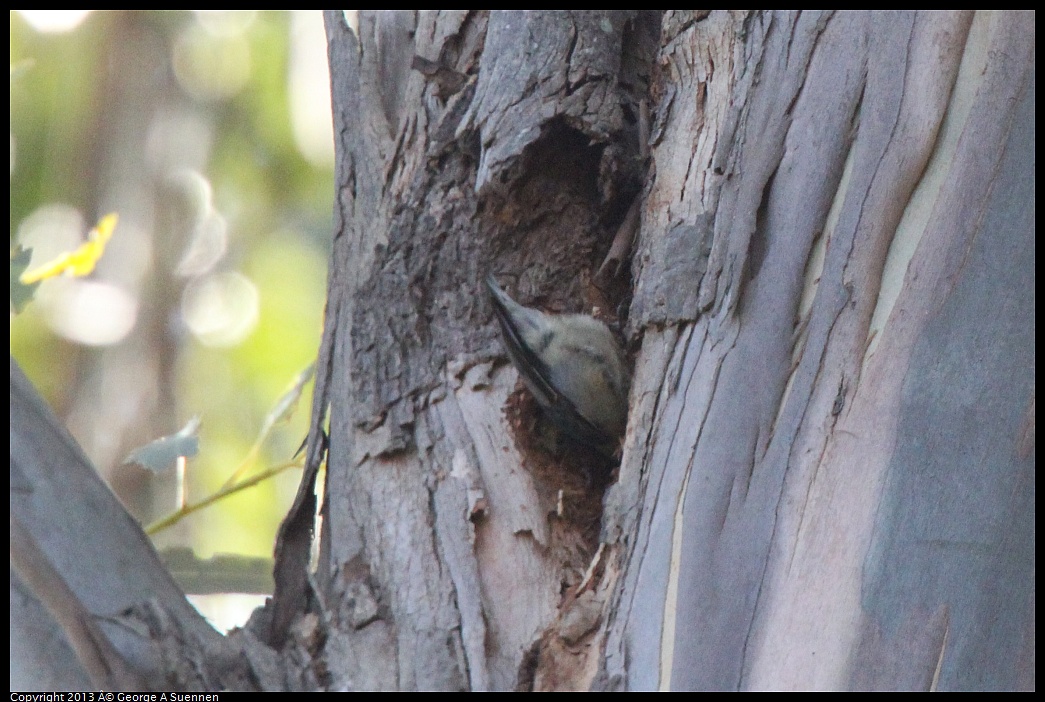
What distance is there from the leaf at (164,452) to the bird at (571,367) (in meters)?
0.59

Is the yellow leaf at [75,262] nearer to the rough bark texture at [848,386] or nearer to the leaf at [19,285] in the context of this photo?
the leaf at [19,285]

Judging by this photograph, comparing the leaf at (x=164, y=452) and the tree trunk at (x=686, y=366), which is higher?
the tree trunk at (x=686, y=366)

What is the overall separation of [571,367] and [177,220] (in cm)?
467

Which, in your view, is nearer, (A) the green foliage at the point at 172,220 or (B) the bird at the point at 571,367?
(B) the bird at the point at 571,367

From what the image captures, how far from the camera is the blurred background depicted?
17.9 feet

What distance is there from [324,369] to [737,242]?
0.80 m

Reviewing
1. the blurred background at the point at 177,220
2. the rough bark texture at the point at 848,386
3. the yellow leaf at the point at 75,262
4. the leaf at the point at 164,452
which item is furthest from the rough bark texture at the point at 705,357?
the blurred background at the point at 177,220

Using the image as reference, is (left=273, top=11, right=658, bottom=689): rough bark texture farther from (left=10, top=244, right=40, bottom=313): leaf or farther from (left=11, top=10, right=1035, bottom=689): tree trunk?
(left=10, top=244, right=40, bottom=313): leaf

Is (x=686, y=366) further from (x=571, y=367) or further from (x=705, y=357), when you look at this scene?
(x=571, y=367)

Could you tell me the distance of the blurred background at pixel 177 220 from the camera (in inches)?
215

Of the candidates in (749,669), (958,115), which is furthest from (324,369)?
(958,115)

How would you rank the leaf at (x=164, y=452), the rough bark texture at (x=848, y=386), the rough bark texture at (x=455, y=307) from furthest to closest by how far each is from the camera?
the leaf at (x=164, y=452) < the rough bark texture at (x=455, y=307) < the rough bark texture at (x=848, y=386)

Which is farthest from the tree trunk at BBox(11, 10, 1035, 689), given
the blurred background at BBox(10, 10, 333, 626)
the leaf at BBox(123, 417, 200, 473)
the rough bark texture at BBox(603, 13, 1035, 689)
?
the blurred background at BBox(10, 10, 333, 626)

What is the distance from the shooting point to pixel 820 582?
1189 millimetres
